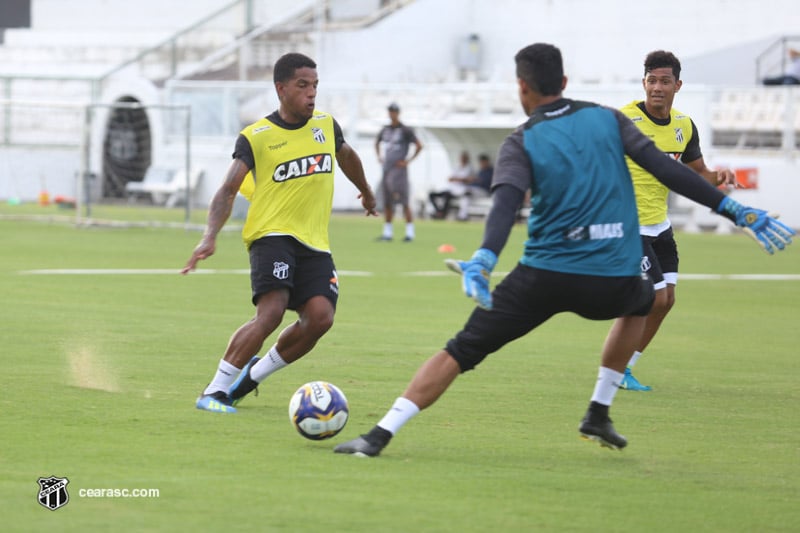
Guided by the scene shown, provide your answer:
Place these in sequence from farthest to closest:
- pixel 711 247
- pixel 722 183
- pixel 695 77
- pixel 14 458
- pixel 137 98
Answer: pixel 137 98
pixel 695 77
pixel 711 247
pixel 722 183
pixel 14 458

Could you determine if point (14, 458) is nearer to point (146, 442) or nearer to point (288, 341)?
point (146, 442)

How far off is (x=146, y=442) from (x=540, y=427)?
2.35 meters

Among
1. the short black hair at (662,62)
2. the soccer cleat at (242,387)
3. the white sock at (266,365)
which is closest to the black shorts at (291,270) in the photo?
the white sock at (266,365)

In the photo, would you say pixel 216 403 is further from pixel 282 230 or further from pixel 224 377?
pixel 282 230

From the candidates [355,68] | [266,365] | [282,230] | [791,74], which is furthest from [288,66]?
[355,68]

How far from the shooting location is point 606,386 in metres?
7.61

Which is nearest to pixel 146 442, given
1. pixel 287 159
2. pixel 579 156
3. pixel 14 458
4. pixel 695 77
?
pixel 14 458

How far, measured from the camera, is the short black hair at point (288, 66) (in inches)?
338

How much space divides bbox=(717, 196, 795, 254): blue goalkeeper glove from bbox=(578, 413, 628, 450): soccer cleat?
1.28 meters

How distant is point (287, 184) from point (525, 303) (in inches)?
87.4

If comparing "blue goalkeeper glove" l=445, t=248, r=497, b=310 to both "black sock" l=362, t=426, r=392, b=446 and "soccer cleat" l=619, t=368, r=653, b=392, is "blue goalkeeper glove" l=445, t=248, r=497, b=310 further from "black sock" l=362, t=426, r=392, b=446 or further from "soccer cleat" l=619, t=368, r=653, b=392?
"soccer cleat" l=619, t=368, r=653, b=392

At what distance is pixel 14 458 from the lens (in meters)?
6.88

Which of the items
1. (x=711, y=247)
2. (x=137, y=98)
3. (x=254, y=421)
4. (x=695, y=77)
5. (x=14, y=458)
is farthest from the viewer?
(x=137, y=98)

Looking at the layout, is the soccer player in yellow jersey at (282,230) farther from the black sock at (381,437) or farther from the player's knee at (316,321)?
the black sock at (381,437)
